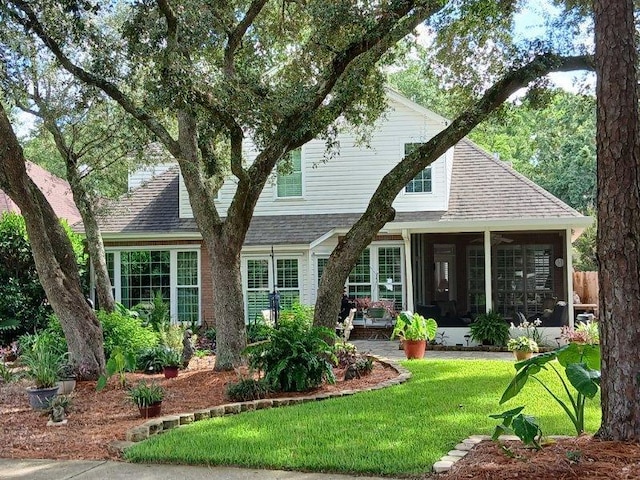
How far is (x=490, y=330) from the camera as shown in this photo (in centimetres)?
1431

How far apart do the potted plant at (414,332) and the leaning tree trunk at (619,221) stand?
723cm

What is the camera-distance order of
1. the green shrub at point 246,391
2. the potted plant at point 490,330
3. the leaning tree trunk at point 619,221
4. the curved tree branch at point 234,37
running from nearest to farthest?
the leaning tree trunk at point 619,221 → the green shrub at point 246,391 → the curved tree branch at point 234,37 → the potted plant at point 490,330

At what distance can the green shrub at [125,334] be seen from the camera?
1174 centimetres

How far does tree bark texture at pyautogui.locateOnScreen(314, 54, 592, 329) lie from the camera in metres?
9.70

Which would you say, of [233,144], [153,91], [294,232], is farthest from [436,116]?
[153,91]

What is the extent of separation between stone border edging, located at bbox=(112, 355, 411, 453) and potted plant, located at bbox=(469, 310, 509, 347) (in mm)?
5426

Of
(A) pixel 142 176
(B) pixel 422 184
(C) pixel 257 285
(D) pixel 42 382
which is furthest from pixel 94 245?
(B) pixel 422 184


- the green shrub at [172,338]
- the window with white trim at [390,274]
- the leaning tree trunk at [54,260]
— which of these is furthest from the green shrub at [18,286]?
the window with white trim at [390,274]

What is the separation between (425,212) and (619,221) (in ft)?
40.5

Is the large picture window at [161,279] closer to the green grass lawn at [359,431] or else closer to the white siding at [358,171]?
the white siding at [358,171]

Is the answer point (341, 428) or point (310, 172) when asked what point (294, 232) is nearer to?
point (310, 172)

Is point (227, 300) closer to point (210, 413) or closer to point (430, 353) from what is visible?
point (210, 413)

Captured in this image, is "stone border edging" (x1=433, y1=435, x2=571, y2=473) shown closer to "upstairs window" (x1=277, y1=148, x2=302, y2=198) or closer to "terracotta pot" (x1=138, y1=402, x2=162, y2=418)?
"terracotta pot" (x1=138, y1=402, x2=162, y2=418)

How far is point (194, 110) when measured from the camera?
984 centimetres
